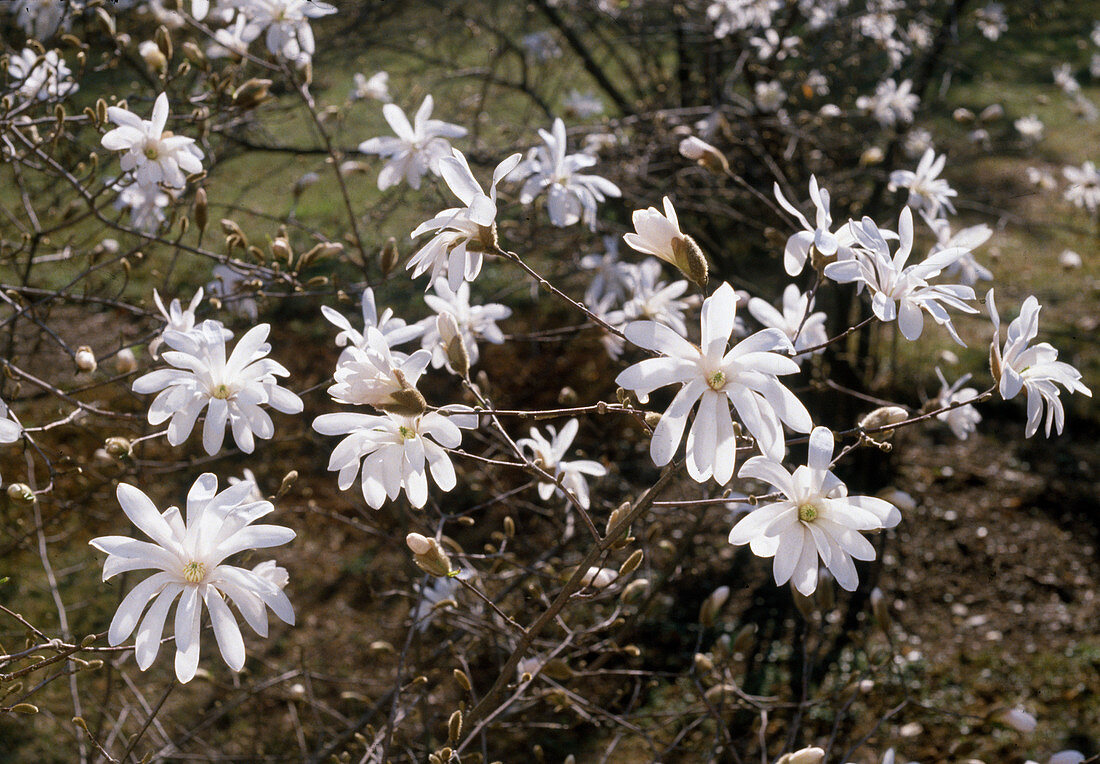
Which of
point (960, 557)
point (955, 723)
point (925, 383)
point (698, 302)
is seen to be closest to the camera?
point (698, 302)

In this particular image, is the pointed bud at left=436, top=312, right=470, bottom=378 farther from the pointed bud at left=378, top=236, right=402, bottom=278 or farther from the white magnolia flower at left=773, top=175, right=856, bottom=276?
the pointed bud at left=378, top=236, right=402, bottom=278

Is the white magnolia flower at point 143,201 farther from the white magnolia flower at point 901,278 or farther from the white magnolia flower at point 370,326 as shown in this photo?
the white magnolia flower at point 901,278

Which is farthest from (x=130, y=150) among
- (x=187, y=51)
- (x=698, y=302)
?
(x=698, y=302)

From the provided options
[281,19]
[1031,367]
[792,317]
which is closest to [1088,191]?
[792,317]

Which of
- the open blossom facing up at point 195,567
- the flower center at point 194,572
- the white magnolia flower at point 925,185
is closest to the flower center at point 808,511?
the open blossom facing up at point 195,567

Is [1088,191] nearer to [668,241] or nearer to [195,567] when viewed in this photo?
[668,241]

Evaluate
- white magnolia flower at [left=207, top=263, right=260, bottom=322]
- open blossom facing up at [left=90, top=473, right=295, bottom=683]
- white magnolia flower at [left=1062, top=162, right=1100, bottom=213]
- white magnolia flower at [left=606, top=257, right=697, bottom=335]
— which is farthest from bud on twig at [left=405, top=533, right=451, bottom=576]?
white magnolia flower at [left=1062, top=162, right=1100, bottom=213]

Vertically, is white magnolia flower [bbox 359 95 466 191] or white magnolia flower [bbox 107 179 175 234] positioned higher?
white magnolia flower [bbox 359 95 466 191]

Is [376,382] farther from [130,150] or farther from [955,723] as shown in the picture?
[955,723]
